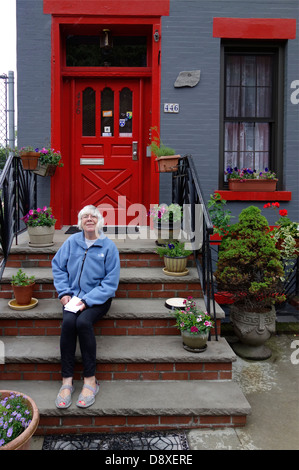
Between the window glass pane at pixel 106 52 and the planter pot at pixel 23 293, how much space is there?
11.7 ft

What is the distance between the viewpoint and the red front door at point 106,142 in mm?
6043

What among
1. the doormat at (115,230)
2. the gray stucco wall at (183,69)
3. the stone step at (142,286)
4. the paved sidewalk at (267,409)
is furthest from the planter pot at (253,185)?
the paved sidewalk at (267,409)

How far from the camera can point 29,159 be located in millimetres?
5098

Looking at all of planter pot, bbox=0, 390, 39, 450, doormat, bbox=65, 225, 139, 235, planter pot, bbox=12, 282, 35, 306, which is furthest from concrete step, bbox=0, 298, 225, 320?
doormat, bbox=65, 225, 139, 235

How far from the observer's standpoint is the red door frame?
218 inches

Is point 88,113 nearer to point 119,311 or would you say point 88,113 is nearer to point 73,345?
point 119,311

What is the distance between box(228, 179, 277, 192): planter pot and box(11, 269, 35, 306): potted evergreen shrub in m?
3.11

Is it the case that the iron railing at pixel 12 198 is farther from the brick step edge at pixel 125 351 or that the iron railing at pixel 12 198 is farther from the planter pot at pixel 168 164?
the planter pot at pixel 168 164

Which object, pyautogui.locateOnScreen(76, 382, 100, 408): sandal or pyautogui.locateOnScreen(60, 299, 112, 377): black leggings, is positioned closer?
pyautogui.locateOnScreen(76, 382, 100, 408): sandal

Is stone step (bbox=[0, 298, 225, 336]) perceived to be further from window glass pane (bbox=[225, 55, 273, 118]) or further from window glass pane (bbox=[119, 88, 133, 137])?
window glass pane (bbox=[225, 55, 273, 118])

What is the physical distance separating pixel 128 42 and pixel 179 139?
1.66m

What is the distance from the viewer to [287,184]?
586 cm
